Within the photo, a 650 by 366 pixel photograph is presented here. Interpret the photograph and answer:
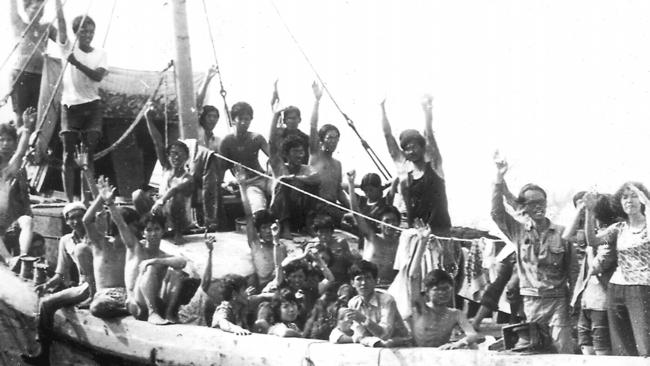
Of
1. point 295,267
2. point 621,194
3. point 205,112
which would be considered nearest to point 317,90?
point 205,112

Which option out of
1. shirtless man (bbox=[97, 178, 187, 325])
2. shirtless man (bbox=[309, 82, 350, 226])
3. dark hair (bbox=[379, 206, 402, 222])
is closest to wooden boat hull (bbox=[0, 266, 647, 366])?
shirtless man (bbox=[97, 178, 187, 325])

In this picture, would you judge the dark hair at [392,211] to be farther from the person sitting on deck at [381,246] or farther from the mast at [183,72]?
the mast at [183,72]

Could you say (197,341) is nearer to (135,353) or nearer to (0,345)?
(135,353)

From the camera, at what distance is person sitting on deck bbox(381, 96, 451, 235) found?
9172mm

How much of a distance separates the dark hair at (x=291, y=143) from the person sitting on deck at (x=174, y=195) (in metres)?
0.91

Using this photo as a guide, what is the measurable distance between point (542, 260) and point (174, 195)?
13.3 feet

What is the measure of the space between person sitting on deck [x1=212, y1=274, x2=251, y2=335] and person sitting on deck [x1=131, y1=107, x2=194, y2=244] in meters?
1.56

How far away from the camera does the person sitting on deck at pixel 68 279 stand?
9.71m

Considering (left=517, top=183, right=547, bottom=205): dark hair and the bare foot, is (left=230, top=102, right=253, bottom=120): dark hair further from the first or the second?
(left=517, top=183, right=547, bottom=205): dark hair

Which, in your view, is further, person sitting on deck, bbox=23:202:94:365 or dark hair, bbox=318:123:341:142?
dark hair, bbox=318:123:341:142

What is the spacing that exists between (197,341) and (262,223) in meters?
1.43

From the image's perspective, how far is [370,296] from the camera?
7664mm

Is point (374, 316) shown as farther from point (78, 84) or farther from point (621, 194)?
point (78, 84)

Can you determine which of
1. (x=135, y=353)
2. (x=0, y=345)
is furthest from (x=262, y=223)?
(x=0, y=345)
